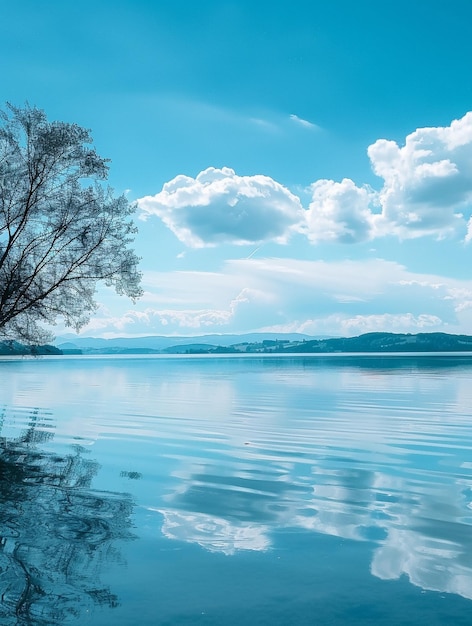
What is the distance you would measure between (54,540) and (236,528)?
3718mm

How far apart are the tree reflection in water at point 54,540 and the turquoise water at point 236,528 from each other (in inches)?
1.3

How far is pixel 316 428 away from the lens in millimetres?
28047

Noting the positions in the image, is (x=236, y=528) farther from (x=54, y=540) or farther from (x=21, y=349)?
(x=21, y=349)

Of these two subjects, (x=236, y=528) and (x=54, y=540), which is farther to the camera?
(x=236, y=528)

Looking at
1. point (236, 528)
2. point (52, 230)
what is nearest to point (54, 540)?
point (236, 528)

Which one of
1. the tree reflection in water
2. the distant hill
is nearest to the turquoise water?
the tree reflection in water

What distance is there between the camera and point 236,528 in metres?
11.6

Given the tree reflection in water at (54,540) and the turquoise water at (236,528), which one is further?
the turquoise water at (236,528)

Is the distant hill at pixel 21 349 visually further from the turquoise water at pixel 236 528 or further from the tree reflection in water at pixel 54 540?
the tree reflection in water at pixel 54 540

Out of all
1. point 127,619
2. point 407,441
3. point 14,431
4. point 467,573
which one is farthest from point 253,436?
point 127,619

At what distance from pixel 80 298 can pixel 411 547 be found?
22.8 m

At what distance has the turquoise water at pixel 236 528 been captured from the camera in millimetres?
7918

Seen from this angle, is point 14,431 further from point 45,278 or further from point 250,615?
point 250,615

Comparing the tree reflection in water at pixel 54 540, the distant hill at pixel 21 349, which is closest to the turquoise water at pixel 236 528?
the tree reflection in water at pixel 54 540
